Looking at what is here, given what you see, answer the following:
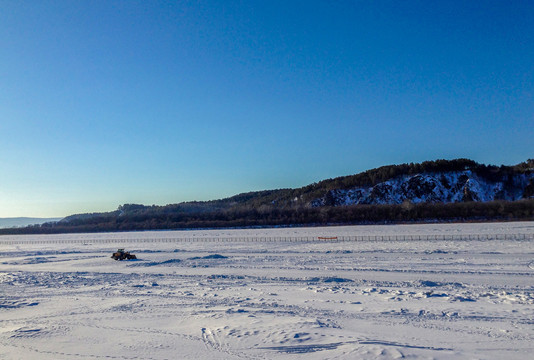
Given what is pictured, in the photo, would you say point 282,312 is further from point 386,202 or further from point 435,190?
point 435,190

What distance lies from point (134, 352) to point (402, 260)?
21617mm

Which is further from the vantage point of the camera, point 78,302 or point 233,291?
point 233,291

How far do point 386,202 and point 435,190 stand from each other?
1659cm

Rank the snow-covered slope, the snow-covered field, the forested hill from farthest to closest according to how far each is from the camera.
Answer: the snow-covered slope
the forested hill
the snow-covered field

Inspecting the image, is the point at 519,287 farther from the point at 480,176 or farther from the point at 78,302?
the point at 480,176

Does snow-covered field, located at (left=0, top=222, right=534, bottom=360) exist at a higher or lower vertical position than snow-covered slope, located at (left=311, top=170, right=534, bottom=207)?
lower

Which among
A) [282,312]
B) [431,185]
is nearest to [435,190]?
[431,185]

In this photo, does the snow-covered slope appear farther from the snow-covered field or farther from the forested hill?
A: the snow-covered field

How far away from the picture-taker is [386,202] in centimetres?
14262

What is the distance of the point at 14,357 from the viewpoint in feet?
37.6

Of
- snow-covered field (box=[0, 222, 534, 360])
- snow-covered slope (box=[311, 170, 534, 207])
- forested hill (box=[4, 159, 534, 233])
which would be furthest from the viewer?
snow-covered slope (box=[311, 170, 534, 207])

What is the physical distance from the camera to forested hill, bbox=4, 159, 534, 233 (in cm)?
9212

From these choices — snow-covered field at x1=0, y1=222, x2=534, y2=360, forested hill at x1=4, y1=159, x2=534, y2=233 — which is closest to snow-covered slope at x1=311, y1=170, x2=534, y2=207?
forested hill at x1=4, y1=159, x2=534, y2=233

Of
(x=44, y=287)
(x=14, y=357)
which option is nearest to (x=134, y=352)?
(x=14, y=357)
